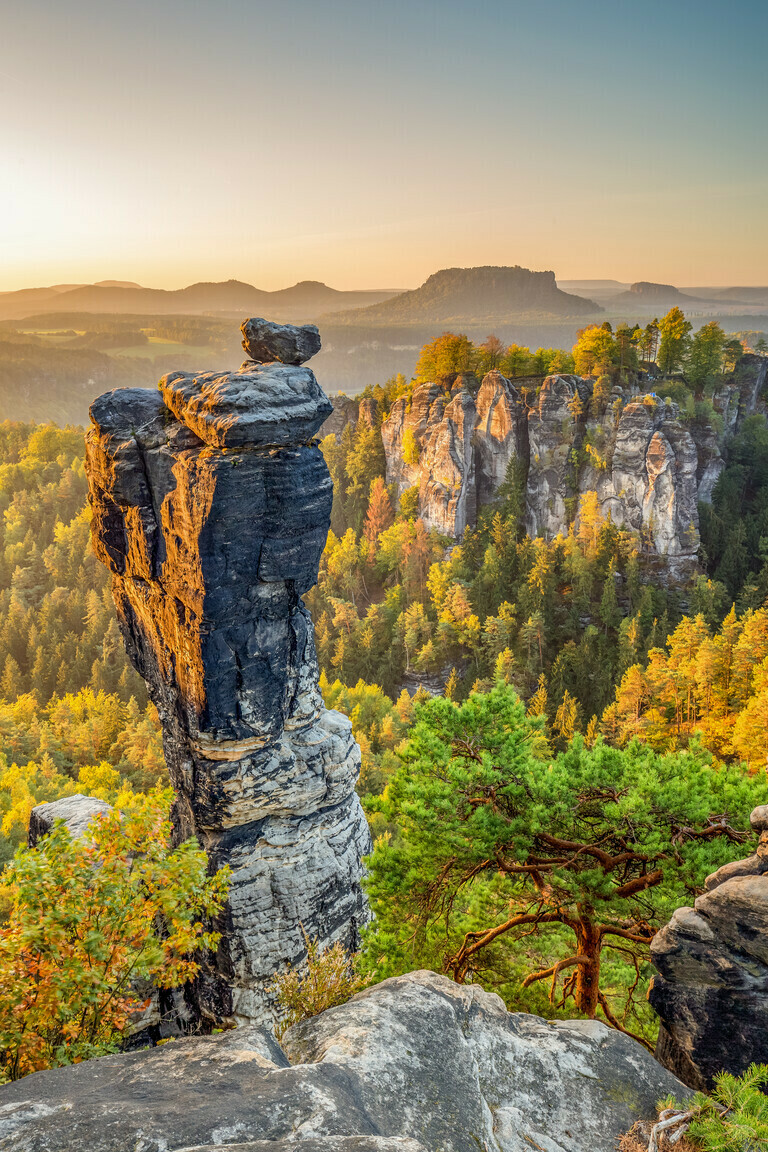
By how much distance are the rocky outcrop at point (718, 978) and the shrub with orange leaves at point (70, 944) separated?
614 cm

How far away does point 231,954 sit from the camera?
15836mm

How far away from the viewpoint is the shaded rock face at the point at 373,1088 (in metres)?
4.99

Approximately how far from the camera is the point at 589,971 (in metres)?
10.3

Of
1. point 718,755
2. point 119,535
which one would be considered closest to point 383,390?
point 718,755

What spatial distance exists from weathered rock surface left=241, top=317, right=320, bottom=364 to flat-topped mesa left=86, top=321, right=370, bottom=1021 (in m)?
0.56

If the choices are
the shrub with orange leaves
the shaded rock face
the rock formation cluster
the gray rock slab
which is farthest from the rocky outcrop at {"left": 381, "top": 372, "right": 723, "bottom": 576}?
the shrub with orange leaves

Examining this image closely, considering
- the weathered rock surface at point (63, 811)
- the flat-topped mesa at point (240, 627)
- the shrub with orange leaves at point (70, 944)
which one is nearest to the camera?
the shrub with orange leaves at point (70, 944)

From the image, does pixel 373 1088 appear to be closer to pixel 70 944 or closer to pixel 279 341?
Answer: pixel 70 944

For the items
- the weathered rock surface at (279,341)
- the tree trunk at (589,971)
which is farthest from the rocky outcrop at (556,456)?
the tree trunk at (589,971)

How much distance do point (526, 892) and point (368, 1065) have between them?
634 cm

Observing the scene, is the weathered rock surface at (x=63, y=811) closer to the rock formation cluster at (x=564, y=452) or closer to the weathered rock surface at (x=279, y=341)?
the weathered rock surface at (x=279, y=341)

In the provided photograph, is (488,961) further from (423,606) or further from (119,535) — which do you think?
(423,606)

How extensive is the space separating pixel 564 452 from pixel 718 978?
5854 cm

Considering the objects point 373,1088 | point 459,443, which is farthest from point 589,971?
point 459,443
